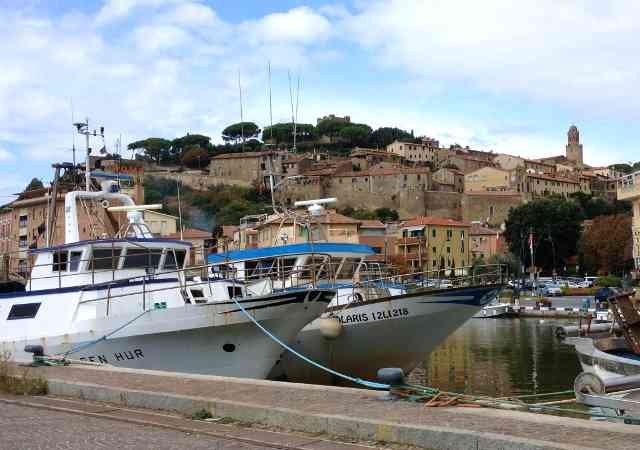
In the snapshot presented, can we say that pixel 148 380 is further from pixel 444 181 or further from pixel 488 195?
pixel 444 181

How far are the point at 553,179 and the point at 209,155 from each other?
226ft

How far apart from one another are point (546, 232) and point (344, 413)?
88.6m

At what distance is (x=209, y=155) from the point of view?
16950cm

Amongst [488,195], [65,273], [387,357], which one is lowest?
[387,357]

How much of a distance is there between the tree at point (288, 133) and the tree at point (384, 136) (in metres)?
13.2

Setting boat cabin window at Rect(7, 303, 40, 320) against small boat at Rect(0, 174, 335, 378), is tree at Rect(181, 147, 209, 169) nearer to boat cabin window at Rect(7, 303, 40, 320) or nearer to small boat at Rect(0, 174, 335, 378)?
small boat at Rect(0, 174, 335, 378)

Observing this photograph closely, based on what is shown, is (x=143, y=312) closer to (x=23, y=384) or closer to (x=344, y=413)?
(x=23, y=384)

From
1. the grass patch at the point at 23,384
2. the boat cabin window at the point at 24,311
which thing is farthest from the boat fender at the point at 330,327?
the grass patch at the point at 23,384

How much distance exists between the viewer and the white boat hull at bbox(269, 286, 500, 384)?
63.7 ft

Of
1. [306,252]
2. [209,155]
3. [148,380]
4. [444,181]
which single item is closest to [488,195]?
[444,181]

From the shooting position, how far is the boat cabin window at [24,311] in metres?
17.8

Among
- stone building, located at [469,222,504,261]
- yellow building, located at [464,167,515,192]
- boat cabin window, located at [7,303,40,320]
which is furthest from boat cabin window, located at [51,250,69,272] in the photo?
yellow building, located at [464,167,515,192]

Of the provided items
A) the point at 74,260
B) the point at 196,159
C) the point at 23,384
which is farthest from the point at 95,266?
the point at 196,159

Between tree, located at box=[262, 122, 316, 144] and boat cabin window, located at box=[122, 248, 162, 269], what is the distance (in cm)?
14433
